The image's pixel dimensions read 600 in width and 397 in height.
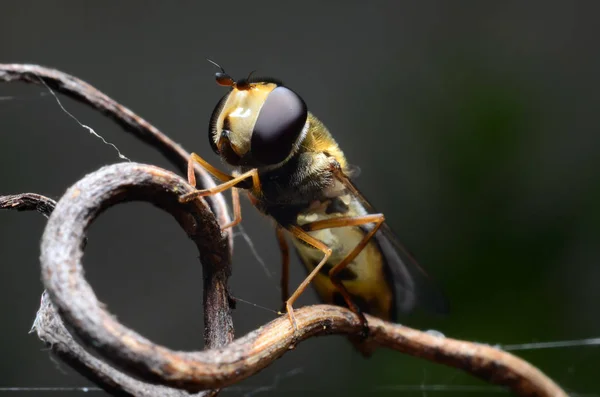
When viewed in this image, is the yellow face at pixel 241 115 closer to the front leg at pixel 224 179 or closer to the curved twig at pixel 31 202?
the front leg at pixel 224 179

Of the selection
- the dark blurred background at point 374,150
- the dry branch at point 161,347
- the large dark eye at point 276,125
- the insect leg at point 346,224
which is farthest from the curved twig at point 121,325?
the dark blurred background at point 374,150

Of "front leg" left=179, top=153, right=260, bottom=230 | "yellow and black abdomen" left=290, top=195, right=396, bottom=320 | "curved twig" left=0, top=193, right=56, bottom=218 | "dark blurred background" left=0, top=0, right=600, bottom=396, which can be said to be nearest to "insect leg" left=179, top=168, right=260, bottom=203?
"front leg" left=179, top=153, right=260, bottom=230

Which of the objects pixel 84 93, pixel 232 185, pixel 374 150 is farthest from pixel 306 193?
pixel 374 150

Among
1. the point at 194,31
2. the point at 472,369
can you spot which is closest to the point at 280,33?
the point at 194,31

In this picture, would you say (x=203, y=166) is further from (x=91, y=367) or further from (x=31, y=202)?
(x=91, y=367)

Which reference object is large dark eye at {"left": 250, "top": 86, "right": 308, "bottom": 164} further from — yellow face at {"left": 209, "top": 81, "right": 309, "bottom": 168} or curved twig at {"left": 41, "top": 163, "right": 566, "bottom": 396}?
curved twig at {"left": 41, "top": 163, "right": 566, "bottom": 396}

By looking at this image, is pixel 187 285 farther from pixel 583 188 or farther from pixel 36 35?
pixel 583 188
